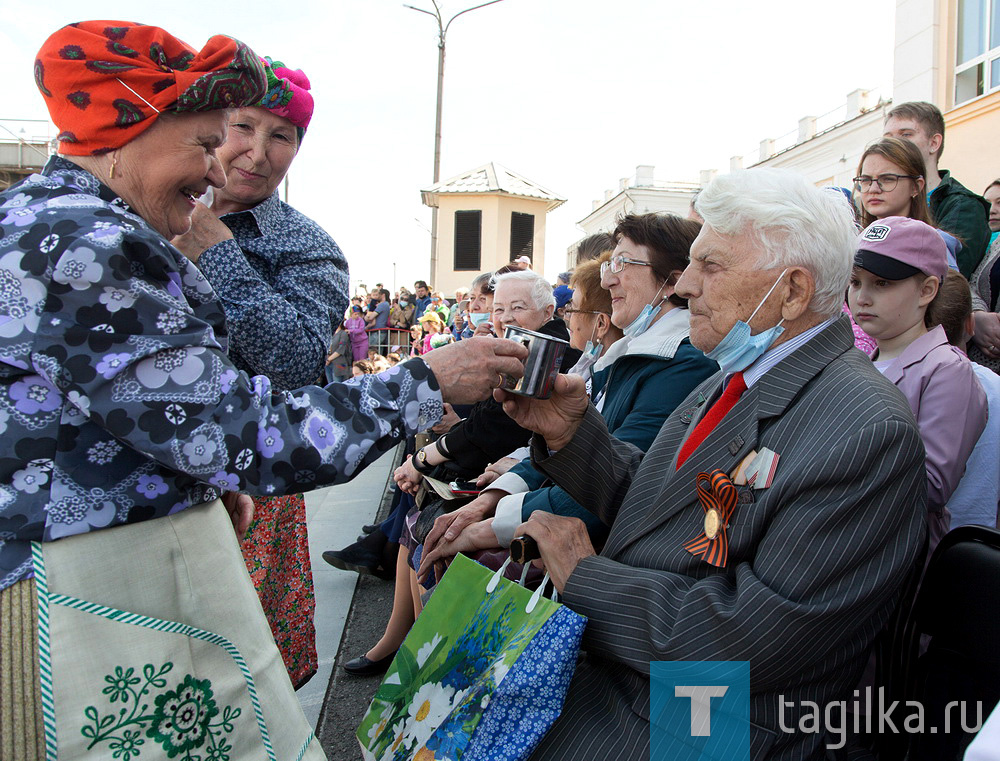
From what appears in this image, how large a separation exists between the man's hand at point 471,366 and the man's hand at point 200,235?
71 centimetres

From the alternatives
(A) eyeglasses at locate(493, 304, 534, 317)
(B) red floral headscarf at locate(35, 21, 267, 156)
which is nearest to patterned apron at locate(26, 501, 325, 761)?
(B) red floral headscarf at locate(35, 21, 267, 156)

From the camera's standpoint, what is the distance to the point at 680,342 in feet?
8.62

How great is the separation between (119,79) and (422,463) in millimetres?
2423

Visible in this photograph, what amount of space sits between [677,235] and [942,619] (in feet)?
6.02

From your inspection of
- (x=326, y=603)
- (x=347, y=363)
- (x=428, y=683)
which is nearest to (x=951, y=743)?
(x=428, y=683)

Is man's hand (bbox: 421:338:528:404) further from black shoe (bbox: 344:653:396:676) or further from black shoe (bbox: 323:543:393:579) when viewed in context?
black shoe (bbox: 323:543:393:579)

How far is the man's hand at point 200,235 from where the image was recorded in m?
1.82

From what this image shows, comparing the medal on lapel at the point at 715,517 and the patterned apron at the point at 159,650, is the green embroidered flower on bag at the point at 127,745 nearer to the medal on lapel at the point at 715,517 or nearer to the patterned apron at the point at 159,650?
the patterned apron at the point at 159,650

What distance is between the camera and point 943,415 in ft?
7.27

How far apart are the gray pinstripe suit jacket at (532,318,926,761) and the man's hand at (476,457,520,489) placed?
1.24 metres

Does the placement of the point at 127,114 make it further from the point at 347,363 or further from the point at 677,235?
the point at 347,363

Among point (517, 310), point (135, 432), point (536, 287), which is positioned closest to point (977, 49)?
point (536, 287)

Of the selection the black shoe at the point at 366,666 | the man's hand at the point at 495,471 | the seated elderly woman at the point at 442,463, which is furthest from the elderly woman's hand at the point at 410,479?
the black shoe at the point at 366,666

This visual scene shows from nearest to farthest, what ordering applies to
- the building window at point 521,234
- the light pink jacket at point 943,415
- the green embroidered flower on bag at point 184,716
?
the green embroidered flower on bag at point 184,716 < the light pink jacket at point 943,415 < the building window at point 521,234
